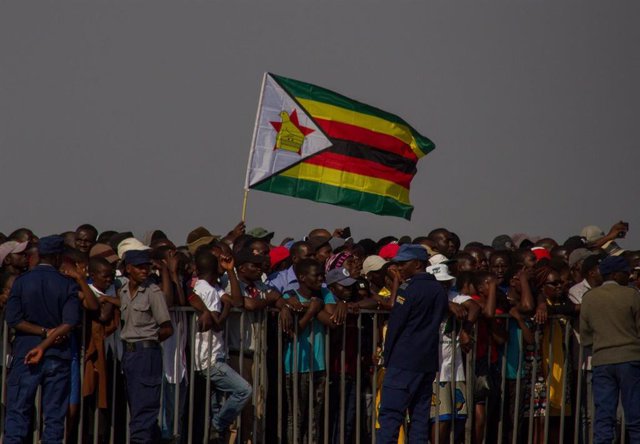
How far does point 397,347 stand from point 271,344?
145cm

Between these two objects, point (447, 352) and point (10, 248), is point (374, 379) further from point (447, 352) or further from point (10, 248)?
point (10, 248)

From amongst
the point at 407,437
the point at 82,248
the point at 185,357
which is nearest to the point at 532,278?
the point at 407,437

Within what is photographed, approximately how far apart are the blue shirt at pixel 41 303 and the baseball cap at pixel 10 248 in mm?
1291

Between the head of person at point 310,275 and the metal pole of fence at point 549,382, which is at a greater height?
the head of person at point 310,275

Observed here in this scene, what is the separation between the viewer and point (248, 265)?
13570 millimetres

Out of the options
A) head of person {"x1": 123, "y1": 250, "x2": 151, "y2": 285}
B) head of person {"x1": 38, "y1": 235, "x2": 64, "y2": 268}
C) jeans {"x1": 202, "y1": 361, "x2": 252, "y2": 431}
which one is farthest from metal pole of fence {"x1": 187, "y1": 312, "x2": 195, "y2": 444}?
head of person {"x1": 38, "y1": 235, "x2": 64, "y2": 268}

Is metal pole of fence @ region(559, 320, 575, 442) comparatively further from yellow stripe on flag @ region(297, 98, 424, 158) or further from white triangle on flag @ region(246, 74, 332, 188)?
yellow stripe on flag @ region(297, 98, 424, 158)

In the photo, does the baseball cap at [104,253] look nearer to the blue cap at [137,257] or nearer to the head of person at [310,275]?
the blue cap at [137,257]

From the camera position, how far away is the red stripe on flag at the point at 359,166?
17906 mm

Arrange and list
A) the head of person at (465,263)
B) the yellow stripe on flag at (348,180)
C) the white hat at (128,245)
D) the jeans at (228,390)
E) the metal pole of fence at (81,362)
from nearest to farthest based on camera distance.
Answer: the metal pole of fence at (81,362) < the jeans at (228,390) < the white hat at (128,245) < the head of person at (465,263) < the yellow stripe on flag at (348,180)

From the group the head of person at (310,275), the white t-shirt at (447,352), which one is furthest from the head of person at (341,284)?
the white t-shirt at (447,352)

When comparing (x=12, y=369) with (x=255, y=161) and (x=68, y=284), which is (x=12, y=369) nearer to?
(x=68, y=284)

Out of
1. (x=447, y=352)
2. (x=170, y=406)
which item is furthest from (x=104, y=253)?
(x=447, y=352)

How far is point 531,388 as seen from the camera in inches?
563
